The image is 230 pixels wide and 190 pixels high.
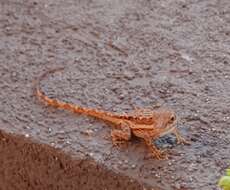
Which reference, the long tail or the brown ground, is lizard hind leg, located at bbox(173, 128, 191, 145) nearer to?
the brown ground

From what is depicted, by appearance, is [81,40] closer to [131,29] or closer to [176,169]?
[131,29]

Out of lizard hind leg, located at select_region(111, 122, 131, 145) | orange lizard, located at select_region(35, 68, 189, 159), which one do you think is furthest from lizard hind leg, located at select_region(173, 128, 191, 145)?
lizard hind leg, located at select_region(111, 122, 131, 145)

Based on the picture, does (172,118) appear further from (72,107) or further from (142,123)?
(72,107)

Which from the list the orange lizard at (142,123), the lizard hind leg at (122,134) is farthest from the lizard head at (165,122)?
the lizard hind leg at (122,134)

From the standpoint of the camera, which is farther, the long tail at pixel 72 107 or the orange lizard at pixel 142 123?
the long tail at pixel 72 107

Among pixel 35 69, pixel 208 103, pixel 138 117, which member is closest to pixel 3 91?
pixel 35 69

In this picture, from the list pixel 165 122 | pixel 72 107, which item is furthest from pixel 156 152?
pixel 72 107

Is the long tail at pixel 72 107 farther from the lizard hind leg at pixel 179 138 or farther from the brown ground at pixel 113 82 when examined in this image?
the lizard hind leg at pixel 179 138

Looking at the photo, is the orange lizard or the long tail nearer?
the orange lizard

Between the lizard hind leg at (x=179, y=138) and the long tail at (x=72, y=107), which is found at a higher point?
the lizard hind leg at (x=179, y=138)
